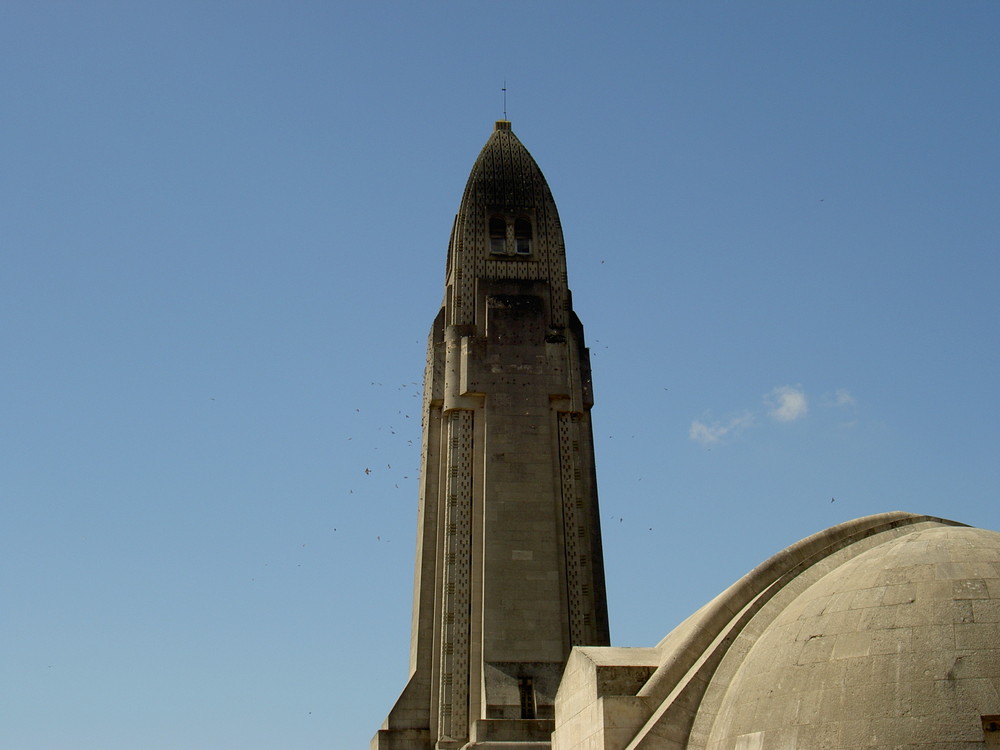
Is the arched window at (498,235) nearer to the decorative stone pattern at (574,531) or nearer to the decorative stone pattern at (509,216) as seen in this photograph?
the decorative stone pattern at (509,216)

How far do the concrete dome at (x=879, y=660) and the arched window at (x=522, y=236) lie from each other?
675 inches

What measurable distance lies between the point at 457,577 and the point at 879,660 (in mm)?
14641

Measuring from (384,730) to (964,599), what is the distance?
15.3m

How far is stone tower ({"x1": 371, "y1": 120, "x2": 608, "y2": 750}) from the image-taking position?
77.6 feet

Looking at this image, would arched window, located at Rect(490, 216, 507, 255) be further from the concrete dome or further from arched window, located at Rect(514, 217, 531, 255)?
the concrete dome

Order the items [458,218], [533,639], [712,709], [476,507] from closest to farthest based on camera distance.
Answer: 1. [712,709]
2. [533,639]
3. [476,507]
4. [458,218]

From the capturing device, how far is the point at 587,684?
13.5 meters

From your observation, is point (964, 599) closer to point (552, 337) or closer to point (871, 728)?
point (871, 728)

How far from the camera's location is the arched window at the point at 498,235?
28.9m

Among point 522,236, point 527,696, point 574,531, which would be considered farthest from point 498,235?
point 527,696

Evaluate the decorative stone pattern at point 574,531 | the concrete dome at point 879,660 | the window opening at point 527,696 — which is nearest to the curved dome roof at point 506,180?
the decorative stone pattern at point 574,531

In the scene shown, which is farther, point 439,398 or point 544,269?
point 544,269

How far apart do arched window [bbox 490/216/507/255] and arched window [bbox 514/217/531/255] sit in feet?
0.94

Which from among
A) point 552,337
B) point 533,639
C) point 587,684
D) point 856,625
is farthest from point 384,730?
point 856,625
